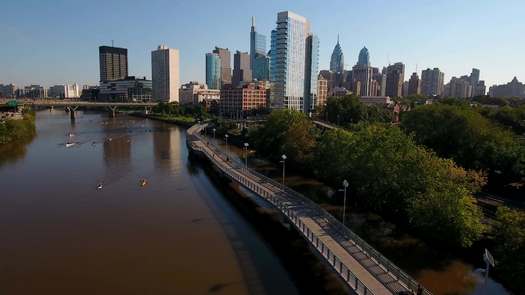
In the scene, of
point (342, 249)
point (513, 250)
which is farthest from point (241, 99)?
point (513, 250)

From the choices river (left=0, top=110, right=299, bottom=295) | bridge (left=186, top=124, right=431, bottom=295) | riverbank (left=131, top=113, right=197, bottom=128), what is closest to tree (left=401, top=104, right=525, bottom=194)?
bridge (left=186, top=124, right=431, bottom=295)

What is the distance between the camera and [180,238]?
2561cm

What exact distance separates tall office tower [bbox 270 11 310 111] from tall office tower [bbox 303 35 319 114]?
55.0 inches

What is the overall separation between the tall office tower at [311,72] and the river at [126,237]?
9175 cm

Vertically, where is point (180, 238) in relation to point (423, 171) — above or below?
below

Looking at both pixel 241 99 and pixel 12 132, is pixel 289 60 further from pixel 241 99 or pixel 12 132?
pixel 12 132

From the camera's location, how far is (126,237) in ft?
84.3

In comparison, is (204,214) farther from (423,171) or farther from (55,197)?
(423,171)

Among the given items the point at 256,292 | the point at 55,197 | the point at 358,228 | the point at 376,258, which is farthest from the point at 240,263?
the point at 55,197

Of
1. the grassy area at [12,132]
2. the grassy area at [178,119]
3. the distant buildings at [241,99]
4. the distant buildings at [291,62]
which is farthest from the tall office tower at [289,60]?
the grassy area at [12,132]

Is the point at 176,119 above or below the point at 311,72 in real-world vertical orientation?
below

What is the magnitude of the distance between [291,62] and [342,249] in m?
110

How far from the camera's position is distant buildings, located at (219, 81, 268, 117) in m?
126

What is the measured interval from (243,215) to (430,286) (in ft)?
50.5
